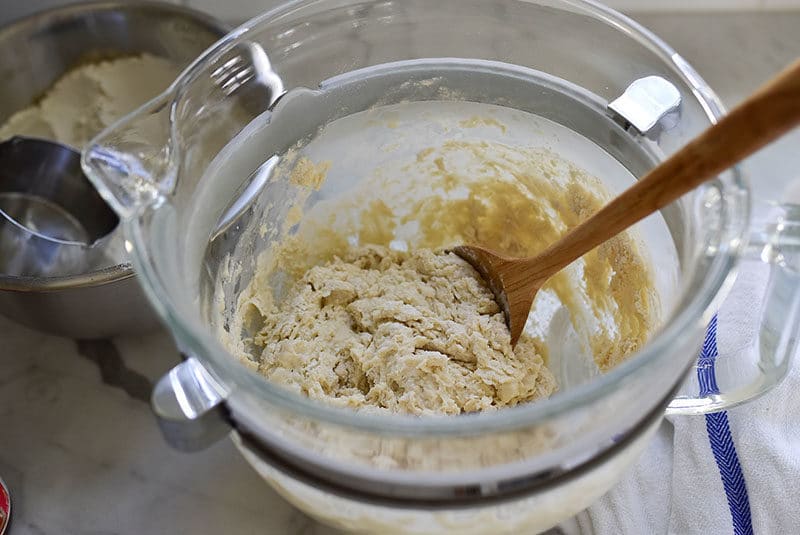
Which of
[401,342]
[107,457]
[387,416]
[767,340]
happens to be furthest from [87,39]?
[767,340]

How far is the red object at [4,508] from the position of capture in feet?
3.10

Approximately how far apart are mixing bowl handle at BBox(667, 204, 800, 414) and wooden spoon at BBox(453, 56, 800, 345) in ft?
0.25

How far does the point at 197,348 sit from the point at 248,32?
1.13ft

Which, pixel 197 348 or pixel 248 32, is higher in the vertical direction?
pixel 248 32

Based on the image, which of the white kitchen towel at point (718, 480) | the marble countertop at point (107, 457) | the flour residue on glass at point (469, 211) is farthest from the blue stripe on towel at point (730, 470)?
the marble countertop at point (107, 457)

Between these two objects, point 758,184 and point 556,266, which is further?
point 758,184

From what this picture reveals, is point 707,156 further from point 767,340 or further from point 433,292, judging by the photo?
point 433,292

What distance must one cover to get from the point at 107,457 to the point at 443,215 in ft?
1.59

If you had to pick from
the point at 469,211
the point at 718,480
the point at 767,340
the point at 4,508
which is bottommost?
the point at 4,508

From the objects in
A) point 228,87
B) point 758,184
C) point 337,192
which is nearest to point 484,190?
point 337,192

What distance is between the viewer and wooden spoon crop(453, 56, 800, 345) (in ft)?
1.86

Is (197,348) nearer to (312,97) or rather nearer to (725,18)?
(312,97)

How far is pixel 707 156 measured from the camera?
0.63 metres

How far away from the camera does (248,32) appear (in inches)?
32.7
